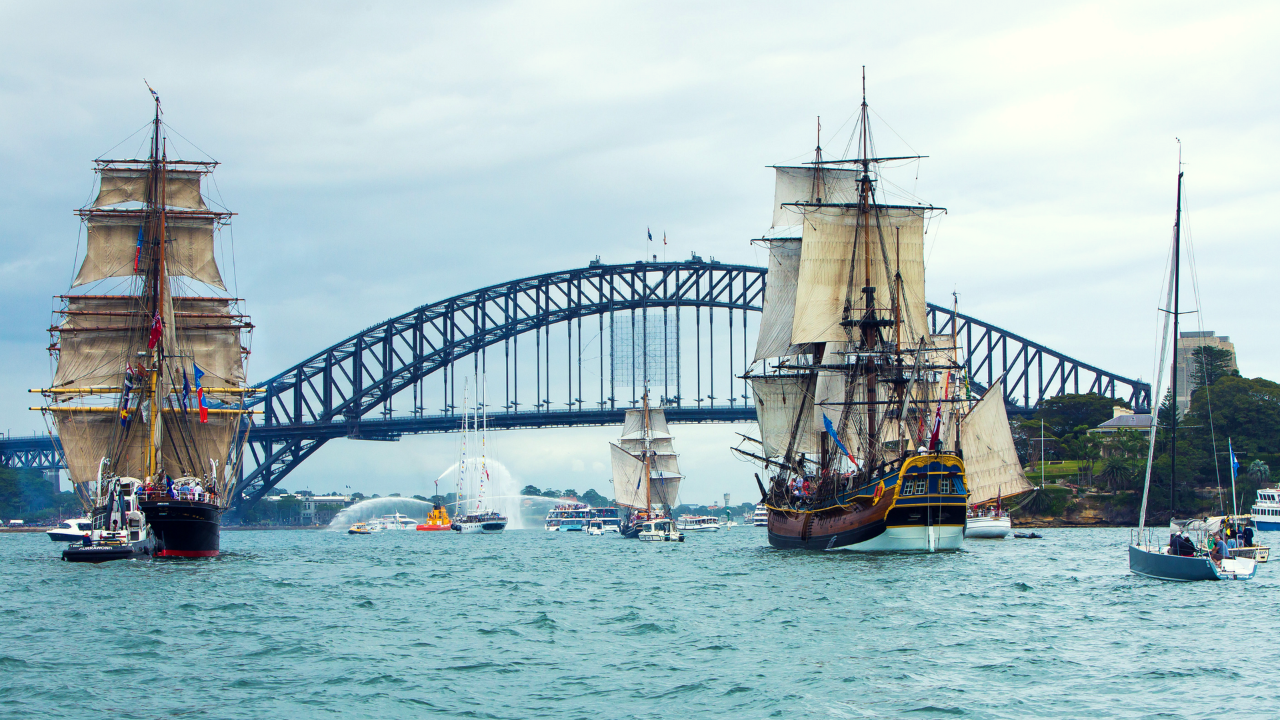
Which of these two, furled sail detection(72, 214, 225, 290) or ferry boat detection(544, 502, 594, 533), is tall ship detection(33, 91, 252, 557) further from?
ferry boat detection(544, 502, 594, 533)

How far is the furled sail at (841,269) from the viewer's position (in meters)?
56.0

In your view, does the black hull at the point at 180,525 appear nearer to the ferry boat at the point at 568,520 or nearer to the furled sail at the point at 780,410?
the furled sail at the point at 780,410

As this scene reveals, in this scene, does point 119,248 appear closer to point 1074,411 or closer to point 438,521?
point 438,521

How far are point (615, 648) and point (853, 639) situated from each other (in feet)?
14.6

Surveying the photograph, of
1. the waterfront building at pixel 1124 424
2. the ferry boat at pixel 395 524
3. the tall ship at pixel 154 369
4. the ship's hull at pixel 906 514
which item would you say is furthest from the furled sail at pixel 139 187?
the ferry boat at pixel 395 524

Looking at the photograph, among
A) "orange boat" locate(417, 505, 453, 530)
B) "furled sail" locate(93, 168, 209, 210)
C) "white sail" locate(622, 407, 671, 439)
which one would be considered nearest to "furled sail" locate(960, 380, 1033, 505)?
"white sail" locate(622, 407, 671, 439)

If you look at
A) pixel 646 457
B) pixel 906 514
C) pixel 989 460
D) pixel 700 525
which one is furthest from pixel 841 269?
pixel 700 525

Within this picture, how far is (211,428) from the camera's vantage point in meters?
56.3

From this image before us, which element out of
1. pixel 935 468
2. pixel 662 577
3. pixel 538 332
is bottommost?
pixel 662 577

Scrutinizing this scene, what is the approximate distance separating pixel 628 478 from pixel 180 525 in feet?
169

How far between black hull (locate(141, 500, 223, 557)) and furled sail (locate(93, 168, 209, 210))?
17381 millimetres

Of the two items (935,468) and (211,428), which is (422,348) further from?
(935,468)

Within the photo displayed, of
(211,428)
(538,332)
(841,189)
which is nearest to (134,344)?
(211,428)

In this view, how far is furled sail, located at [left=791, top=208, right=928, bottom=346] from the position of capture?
56.0 metres
